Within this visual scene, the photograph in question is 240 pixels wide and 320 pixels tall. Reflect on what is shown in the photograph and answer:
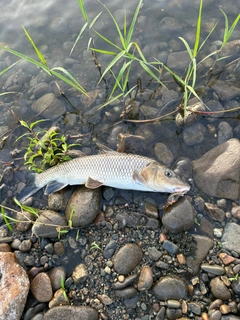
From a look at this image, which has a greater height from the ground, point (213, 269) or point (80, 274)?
point (80, 274)

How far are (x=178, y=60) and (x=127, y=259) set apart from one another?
15.2ft

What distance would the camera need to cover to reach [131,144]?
5484 mm

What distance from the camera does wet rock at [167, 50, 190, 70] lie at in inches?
253

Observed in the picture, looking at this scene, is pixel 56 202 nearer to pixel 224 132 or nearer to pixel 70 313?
pixel 70 313

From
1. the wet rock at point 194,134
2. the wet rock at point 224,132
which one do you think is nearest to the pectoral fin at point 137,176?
the wet rock at point 194,134

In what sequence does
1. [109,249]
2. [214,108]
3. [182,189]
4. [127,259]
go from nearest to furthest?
1. [127,259]
2. [182,189]
3. [109,249]
4. [214,108]

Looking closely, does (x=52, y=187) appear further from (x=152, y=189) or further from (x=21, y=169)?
(x=152, y=189)

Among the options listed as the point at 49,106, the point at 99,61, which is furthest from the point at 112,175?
the point at 99,61

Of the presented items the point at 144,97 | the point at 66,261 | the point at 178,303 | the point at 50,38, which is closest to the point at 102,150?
the point at 144,97

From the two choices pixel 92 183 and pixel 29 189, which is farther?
pixel 29 189

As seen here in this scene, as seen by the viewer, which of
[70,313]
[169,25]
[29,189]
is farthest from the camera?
[169,25]

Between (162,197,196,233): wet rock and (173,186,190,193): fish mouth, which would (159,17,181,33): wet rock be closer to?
(173,186,190,193): fish mouth

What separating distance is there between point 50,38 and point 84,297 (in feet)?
20.9

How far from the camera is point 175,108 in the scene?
6.03 metres
